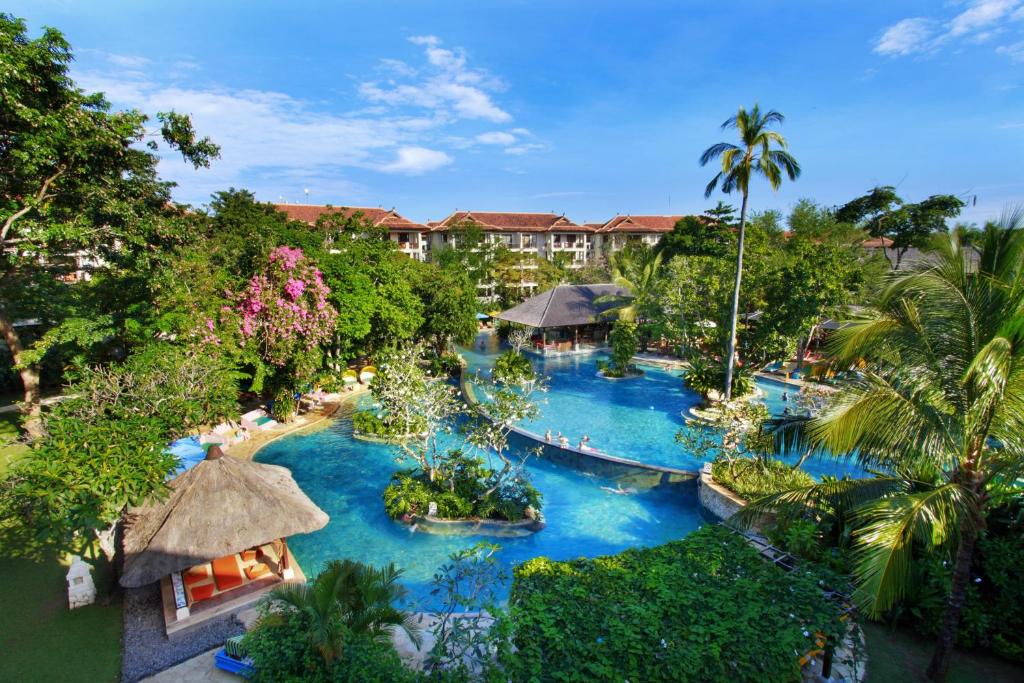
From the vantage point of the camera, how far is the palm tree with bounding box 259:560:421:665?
541 cm

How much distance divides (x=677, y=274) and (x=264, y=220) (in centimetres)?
1915

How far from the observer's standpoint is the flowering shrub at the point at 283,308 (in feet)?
52.2

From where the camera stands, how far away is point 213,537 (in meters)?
8.14

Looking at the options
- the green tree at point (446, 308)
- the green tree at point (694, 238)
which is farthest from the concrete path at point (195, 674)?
the green tree at point (694, 238)

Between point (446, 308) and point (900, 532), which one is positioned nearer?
point (900, 532)

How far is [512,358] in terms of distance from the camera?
22297 millimetres

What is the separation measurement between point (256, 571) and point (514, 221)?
48424 millimetres

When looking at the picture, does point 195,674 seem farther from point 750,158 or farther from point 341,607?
point 750,158

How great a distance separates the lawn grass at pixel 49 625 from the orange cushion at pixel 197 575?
103 cm

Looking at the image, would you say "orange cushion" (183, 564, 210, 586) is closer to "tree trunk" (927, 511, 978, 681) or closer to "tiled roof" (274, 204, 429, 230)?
"tree trunk" (927, 511, 978, 681)

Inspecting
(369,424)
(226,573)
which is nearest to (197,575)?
(226,573)

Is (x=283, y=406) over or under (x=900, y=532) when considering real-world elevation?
under

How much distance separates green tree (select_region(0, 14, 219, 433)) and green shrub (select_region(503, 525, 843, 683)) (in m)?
12.8

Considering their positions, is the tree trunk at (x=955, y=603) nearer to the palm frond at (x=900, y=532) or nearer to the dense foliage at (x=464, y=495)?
the palm frond at (x=900, y=532)
